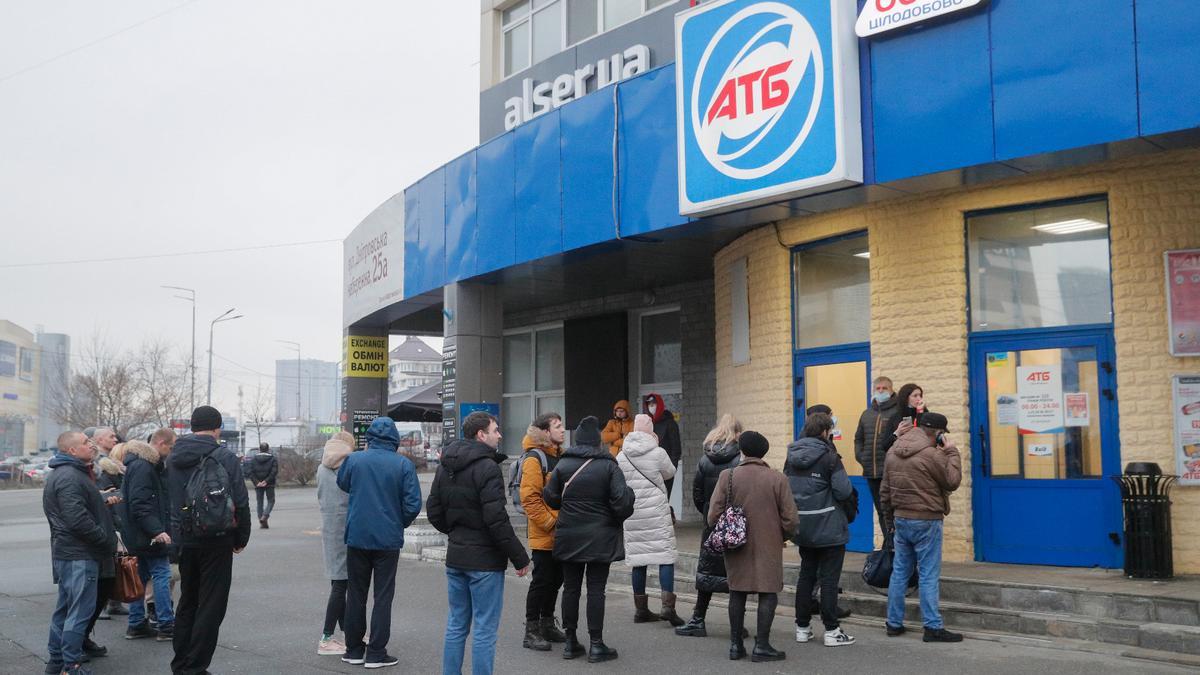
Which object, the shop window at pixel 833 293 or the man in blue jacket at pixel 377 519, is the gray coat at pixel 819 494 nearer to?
the man in blue jacket at pixel 377 519

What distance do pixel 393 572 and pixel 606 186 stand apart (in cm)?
627

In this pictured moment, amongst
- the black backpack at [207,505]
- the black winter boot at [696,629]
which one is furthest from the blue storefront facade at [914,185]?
the black backpack at [207,505]

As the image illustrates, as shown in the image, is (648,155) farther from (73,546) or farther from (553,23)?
(73,546)

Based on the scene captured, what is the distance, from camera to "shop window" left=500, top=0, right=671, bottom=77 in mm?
15766

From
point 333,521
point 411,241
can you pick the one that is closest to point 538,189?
point 411,241

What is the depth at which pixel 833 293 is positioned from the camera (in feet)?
38.5

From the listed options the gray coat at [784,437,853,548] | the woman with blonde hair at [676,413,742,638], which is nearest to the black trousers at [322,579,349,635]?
the woman with blonde hair at [676,413,742,638]

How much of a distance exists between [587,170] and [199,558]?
7190 mm

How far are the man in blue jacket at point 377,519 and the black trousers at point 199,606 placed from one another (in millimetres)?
905

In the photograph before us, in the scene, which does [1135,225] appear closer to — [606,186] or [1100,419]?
[1100,419]

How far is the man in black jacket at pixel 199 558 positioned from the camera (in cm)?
720

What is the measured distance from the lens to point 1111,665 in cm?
721

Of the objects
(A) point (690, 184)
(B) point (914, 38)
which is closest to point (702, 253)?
(A) point (690, 184)

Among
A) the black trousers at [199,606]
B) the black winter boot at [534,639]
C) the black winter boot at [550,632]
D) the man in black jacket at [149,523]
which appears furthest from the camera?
the man in black jacket at [149,523]
